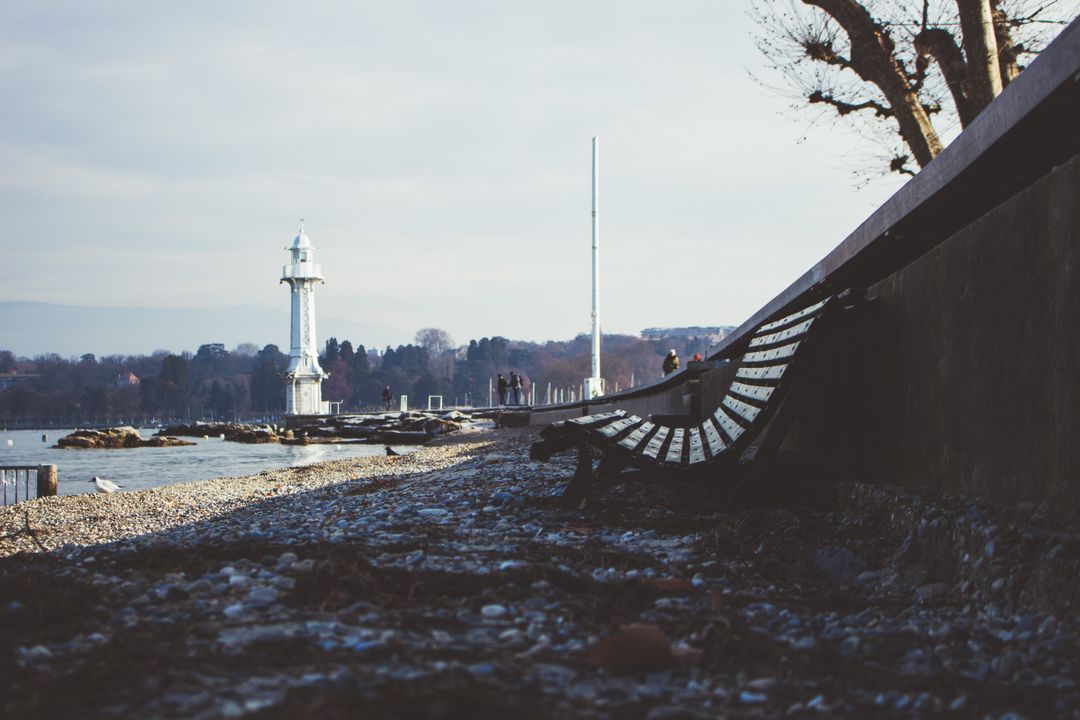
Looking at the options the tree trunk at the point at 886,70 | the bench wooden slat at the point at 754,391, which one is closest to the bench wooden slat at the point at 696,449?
the bench wooden slat at the point at 754,391

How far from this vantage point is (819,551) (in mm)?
4645

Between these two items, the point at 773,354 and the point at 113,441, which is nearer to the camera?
the point at 773,354

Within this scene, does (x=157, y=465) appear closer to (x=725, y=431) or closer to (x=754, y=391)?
(x=725, y=431)

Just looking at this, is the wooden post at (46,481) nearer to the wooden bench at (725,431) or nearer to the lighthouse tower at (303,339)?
the wooden bench at (725,431)

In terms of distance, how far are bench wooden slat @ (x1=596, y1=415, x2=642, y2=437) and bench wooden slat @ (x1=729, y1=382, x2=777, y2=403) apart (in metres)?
0.83

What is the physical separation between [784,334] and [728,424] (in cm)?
75

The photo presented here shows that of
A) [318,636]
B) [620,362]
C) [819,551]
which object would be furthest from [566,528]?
[620,362]

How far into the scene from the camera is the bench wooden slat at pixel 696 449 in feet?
19.0

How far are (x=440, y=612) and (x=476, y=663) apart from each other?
635mm

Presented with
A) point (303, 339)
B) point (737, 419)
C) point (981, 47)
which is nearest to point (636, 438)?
point (737, 419)

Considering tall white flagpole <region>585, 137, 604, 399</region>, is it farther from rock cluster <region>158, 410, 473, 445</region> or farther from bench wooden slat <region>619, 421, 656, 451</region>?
bench wooden slat <region>619, 421, 656, 451</region>

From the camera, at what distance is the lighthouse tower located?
83.5 m

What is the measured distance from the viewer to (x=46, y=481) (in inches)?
873

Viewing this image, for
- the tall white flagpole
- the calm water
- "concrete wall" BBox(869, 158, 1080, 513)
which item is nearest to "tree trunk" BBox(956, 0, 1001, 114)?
"concrete wall" BBox(869, 158, 1080, 513)
